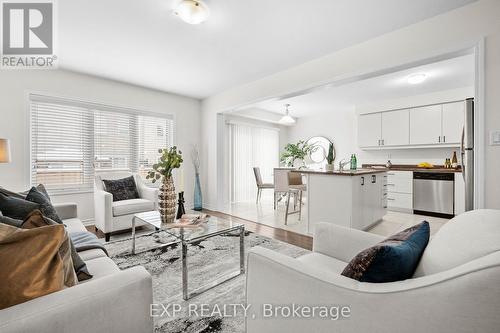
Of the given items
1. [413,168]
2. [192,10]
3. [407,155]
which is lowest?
[413,168]

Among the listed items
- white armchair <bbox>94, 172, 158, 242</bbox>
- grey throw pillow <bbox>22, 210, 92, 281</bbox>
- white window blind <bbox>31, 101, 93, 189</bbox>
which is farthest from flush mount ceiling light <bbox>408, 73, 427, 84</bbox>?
white window blind <bbox>31, 101, 93, 189</bbox>

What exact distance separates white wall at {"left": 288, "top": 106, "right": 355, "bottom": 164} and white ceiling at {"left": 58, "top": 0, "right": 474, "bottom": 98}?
11.0 feet

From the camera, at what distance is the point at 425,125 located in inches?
185

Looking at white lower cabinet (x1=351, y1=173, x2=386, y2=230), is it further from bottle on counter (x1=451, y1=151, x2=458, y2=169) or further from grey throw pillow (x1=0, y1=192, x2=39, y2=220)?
grey throw pillow (x1=0, y1=192, x2=39, y2=220)

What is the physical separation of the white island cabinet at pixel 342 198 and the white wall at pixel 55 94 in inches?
118

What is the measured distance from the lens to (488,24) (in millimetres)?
1995

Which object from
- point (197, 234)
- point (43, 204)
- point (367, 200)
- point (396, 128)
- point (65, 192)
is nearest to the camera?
point (43, 204)

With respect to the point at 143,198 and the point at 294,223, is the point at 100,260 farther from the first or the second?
the point at 294,223

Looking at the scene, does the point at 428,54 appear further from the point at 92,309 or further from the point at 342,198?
the point at 92,309

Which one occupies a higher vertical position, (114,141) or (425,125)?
(425,125)

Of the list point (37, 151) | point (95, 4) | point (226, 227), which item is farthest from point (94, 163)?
point (226, 227)

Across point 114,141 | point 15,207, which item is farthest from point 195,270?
point 114,141

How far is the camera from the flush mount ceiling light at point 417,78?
147 inches

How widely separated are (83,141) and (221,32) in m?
2.90
